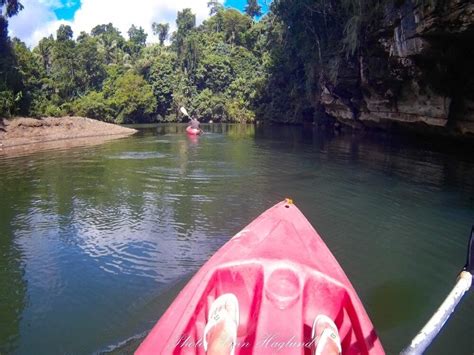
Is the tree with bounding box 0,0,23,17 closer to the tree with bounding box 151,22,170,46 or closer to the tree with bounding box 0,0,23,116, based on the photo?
the tree with bounding box 0,0,23,116

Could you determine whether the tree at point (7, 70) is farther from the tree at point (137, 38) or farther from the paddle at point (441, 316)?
the tree at point (137, 38)

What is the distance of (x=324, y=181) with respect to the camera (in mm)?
10359

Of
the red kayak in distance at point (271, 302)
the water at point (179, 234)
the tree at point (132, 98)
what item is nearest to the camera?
the red kayak in distance at point (271, 302)

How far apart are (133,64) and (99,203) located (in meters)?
45.6

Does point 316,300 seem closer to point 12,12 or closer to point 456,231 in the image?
point 456,231

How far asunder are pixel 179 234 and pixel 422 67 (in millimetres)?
10318

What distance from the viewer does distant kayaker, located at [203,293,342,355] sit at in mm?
2463

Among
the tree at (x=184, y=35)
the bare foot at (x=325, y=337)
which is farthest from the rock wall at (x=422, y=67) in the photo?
the tree at (x=184, y=35)

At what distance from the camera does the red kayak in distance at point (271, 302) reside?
8.74 feet

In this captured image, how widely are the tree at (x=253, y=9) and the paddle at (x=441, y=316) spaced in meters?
60.2

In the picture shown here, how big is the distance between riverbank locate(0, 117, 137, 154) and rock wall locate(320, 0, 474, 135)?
14.7m

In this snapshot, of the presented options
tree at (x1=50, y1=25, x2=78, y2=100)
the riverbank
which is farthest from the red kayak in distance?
tree at (x1=50, y1=25, x2=78, y2=100)

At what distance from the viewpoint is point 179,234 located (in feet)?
21.0

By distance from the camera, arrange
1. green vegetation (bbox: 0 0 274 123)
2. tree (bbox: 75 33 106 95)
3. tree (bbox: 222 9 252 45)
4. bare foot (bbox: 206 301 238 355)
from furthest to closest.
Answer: tree (bbox: 222 9 252 45) → tree (bbox: 75 33 106 95) → green vegetation (bbox: 0 0 274 123) → bare foot (bbox: 206 301 238 355)
